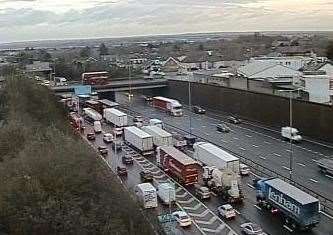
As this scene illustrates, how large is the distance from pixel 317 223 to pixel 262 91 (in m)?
23.3

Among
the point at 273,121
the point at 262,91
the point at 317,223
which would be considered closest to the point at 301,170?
the point at 317,223

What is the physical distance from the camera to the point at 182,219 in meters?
16.9

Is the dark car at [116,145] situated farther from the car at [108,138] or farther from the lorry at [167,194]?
the lorry at [167,194]

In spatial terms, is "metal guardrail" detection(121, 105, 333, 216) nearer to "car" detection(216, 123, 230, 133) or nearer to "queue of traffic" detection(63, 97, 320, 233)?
"queue of traffic" detection(63, 97, 320, 233)

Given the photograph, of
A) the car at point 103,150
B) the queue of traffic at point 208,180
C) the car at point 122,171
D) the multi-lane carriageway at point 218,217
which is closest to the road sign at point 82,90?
the queue of traffic at point 208,180

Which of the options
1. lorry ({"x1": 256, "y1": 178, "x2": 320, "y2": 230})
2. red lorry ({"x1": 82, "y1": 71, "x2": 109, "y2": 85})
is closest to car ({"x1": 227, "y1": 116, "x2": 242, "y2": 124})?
lorry ({"x1": 256, "y1": 178, "x2": 320, "y2": 230})

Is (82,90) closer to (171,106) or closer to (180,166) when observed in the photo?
(171,106)

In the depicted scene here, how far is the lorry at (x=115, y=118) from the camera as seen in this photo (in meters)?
36.7

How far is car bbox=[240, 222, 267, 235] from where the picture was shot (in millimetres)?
15634

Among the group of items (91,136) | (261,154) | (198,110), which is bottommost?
(198,110)

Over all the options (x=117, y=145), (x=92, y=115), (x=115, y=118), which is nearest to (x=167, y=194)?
(x=117, y=145)

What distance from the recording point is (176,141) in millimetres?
29875

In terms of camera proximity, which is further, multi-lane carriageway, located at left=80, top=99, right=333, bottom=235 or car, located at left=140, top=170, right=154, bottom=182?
car, located at left=140, top=170, right=154, bottom=182

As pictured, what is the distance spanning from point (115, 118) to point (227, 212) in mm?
21426
